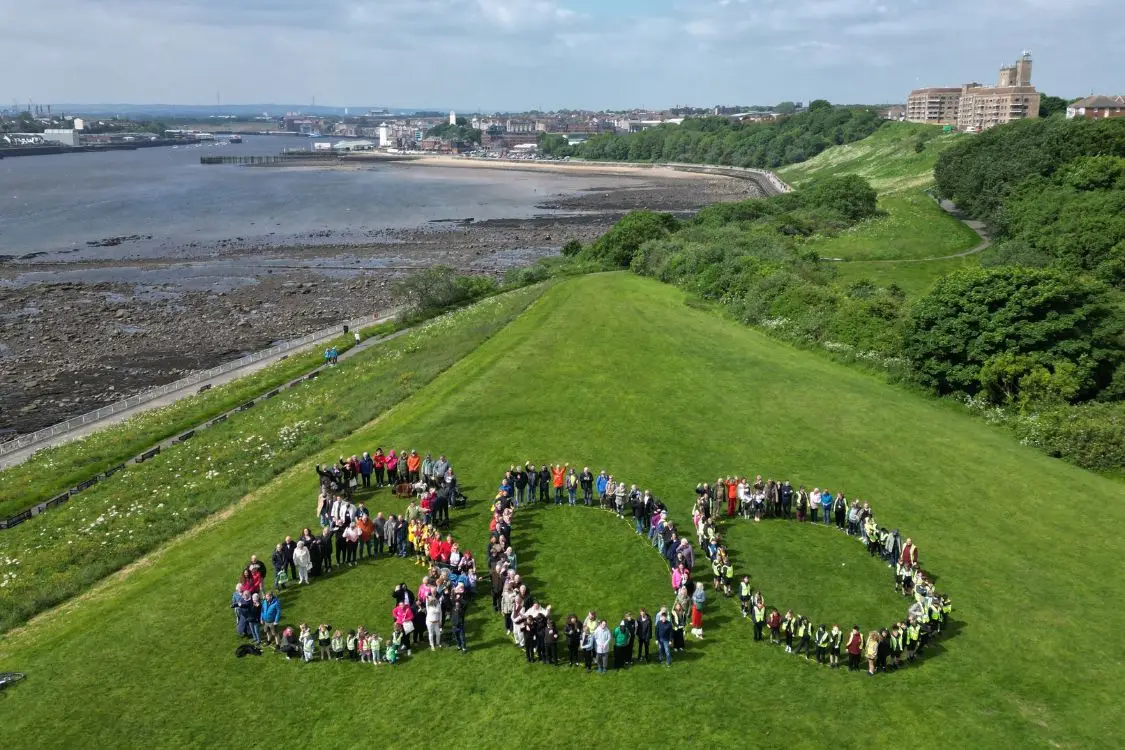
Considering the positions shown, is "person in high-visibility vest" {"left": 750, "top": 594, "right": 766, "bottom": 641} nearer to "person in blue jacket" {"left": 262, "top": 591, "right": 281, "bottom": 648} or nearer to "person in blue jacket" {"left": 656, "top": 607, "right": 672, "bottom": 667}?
"person in blue jacket" {"left": 656, "top": 607, "right": 672, "bottom": 667}

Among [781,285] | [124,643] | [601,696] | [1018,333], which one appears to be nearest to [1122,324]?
[1018,333]

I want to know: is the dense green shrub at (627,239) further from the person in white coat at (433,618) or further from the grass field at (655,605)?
the person in white coat at (433,618)

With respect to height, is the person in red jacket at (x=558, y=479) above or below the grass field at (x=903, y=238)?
below

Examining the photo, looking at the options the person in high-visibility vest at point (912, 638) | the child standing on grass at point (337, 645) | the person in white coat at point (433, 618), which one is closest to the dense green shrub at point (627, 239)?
the person in high-visibility vest at point (912, 638)

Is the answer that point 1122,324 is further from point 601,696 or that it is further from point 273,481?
point 273,481

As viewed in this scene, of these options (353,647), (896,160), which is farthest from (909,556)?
(896,160)

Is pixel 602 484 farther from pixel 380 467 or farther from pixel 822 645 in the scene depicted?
pixel 822 645
